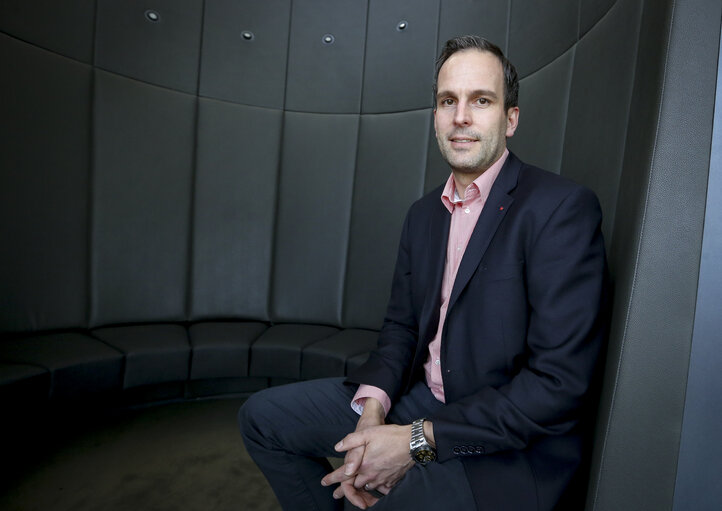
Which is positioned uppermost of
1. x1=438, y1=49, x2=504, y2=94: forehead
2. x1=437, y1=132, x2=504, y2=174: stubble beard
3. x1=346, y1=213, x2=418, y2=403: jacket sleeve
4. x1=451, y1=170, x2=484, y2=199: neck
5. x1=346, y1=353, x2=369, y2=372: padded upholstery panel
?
x1=438, y1=49, x2=504, y2=94: forehead

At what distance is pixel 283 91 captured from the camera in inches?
91.9

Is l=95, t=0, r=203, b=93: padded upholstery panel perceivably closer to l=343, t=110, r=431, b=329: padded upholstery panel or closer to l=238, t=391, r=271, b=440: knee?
l=343, t=110, r=431, b=329: padded upholstery panel

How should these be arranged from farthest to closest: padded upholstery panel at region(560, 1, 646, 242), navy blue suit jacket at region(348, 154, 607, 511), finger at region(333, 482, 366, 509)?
padded upholstery panel at region(560, 1, 646, 242), finger at region(333, 482, 366, 509), navy blue suit jacket at region(348, 154, 607, 511)

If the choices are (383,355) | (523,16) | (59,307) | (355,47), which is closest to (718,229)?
(383,355)

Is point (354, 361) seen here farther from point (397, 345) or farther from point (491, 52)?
point (491, 52)

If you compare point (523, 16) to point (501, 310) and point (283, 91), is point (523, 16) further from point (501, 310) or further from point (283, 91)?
point (501, 310)

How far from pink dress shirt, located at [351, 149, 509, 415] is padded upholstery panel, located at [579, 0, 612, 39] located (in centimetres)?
58

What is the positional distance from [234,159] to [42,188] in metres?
0.84

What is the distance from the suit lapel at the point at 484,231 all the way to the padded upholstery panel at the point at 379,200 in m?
1.19

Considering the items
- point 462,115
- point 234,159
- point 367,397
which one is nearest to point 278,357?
point 367,397

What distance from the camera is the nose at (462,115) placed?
1.00 meters

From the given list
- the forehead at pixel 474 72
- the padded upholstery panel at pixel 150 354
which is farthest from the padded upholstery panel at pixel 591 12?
the padded upholstery panel at pixel 150 354

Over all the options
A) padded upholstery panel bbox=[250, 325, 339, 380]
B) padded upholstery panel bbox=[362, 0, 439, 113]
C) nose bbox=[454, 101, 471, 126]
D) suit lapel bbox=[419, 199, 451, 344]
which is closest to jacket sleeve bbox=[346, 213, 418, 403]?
suit lapel bbox=[419, 199, 451, 344]

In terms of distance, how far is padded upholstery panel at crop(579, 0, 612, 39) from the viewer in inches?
48.1
